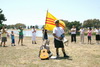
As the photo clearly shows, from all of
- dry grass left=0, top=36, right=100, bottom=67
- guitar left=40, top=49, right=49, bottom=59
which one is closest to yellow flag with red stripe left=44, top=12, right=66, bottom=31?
guitar left=40, top=49, right=49, bottom=59

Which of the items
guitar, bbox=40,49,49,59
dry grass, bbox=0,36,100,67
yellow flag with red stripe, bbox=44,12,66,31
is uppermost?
yellow flag with red stripe, bbox=44,12,66,31

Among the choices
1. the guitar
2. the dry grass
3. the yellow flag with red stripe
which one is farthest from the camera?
the yellow flag with red stripe

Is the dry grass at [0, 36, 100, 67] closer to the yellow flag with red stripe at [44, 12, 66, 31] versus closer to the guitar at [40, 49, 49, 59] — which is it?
the guitar at [40, 49, 49, 59]

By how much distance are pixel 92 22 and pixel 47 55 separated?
3797 inches

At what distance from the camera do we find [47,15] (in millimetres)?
9453

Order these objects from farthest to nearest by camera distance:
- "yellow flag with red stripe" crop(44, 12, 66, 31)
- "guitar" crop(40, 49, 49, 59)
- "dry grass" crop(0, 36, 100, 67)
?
"yellow flag with red stripe" crop(44, 12, 66, 31), "guitar" crop(40, 49, 49, 59), "dry grass" crop(0, 36, 100, 67)

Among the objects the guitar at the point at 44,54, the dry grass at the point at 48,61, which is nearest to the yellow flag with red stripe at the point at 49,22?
the guitar at the point at 44,54

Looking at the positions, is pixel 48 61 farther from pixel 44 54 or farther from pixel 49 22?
pixel 49 22

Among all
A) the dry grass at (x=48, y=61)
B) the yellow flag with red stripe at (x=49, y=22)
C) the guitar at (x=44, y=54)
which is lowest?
the dry grass at (x=48, y=61)

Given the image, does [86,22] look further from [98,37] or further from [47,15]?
[47,15]

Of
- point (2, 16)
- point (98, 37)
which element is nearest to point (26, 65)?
point (98, 37)

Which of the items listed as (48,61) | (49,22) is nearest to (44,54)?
(48,61)

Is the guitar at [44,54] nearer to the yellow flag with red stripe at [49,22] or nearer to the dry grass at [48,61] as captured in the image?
the dry grass at [48,61]

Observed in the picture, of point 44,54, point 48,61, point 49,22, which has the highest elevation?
point 49,22
